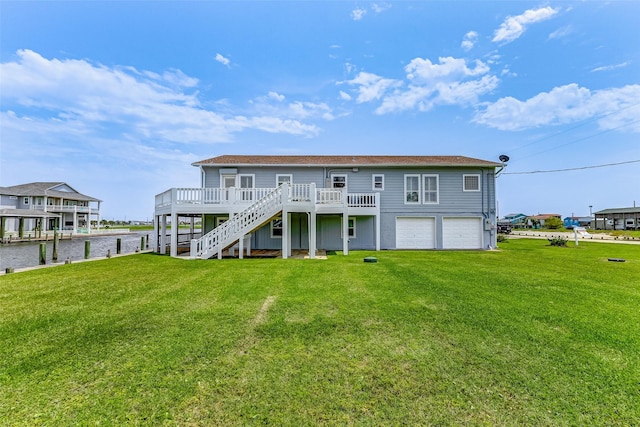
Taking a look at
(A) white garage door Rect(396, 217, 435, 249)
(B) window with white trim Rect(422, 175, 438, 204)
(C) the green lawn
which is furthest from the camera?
(B) window with white trim Rect(422, 175, 438, 204)

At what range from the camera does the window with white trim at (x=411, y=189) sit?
52.1 ft

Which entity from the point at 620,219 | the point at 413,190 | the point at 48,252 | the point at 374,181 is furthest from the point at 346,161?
the point at 620,219

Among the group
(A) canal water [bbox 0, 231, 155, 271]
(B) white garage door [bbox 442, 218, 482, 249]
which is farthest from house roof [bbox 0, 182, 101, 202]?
(B) white garage door [bbox 442, 218, 482, 249]

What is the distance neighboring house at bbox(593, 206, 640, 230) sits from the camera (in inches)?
1877

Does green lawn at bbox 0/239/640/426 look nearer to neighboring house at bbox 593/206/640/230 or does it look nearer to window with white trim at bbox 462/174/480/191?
window with white trim at bbox 462/174/480/191

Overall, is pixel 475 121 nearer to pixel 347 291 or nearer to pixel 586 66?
pixel 586 66

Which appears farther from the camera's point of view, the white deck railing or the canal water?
the canal water

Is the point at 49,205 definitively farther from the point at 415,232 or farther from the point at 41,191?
the point at 415,232

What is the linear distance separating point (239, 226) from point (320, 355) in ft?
28.1

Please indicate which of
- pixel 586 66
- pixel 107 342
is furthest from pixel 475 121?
pixel 107 342

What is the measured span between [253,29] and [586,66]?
24.2 metres

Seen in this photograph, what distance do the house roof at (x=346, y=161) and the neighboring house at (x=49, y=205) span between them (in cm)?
3109

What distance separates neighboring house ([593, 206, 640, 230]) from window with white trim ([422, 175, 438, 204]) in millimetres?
55993

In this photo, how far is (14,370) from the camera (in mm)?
3078
